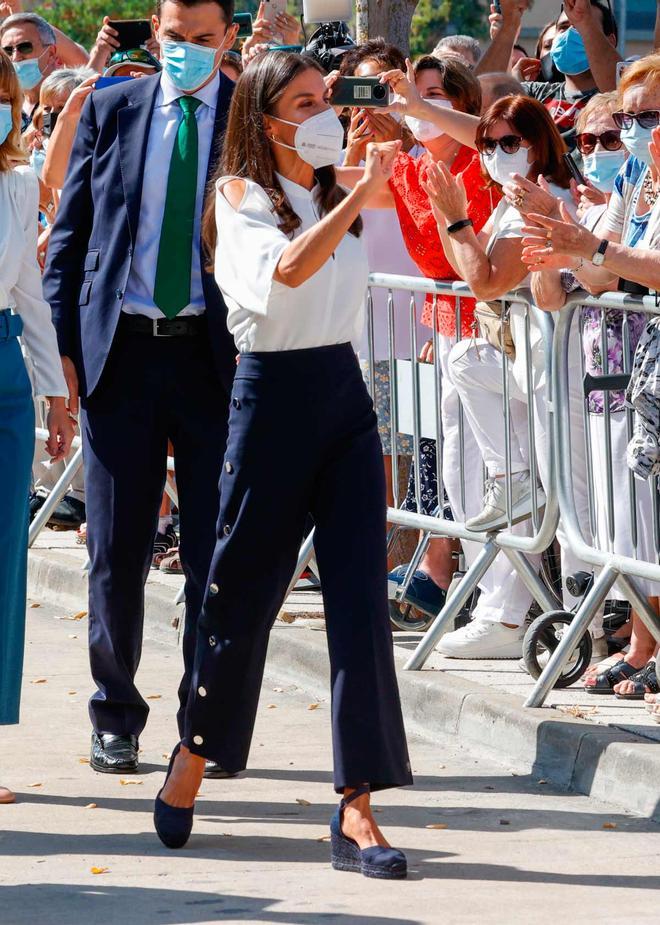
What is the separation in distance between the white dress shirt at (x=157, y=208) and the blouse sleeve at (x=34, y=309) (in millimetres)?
261

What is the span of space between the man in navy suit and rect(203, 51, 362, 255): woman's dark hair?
30.7 inches

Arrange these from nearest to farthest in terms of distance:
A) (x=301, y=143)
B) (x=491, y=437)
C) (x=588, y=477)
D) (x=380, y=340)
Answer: (x=301, y=143)
(x=588, y=477)
(x=491, y=437)
(x=380, y=340)

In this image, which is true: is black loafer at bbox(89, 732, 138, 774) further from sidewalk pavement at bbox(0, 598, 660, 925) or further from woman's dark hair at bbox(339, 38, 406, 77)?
woman's dark hair at bbox(339, 38, 406, 77)

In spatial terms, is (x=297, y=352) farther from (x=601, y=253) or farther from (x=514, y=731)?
(x=514, y=731)

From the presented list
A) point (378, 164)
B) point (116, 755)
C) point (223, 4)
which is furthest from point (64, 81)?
point (378, 164)

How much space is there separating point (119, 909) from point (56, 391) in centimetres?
177

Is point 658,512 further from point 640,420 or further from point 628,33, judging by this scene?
point 628,33

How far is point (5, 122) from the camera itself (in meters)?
5.33

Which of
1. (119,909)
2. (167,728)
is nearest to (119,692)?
(167,728)

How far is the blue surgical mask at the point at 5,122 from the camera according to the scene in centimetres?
532

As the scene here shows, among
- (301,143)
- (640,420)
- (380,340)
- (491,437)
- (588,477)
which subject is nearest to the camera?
(301,143)

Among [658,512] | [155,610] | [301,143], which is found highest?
[301,143]

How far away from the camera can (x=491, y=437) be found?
257 inches

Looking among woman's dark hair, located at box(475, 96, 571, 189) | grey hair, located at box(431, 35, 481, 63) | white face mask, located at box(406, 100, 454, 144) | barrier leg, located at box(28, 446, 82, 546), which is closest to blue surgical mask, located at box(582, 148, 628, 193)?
woman's dark hair, located at box(475, 96, 571, 189)
